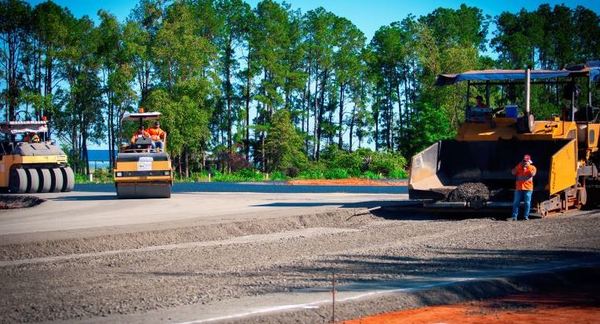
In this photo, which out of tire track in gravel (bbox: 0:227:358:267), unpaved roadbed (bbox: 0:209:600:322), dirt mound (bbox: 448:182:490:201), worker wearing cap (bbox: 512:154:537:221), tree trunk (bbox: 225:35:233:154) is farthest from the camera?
tree trunk (bbox: 225:35:233:154)

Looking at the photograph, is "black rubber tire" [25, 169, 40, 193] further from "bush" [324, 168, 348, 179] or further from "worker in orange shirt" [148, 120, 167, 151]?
"bush" [324, 168, 348, 179]

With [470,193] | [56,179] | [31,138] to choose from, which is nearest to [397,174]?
[56,179]

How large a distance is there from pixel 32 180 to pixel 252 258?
2236cm

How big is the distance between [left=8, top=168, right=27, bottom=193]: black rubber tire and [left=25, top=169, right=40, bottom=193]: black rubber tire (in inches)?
6.8

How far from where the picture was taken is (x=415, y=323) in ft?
27.8

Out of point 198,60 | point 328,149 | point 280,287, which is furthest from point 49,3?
point 280,287

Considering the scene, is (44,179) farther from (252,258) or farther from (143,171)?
(252,258)

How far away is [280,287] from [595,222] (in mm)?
10447

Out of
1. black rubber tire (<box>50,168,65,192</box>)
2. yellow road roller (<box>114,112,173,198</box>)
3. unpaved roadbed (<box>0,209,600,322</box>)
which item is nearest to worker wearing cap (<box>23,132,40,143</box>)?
black rubber tire (<box>50,168,65,192</box>)

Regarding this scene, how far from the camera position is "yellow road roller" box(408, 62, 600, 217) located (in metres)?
19.2

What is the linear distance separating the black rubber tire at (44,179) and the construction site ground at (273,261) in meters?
11.9

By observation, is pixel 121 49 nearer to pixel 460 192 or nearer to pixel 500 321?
pixel 460 192

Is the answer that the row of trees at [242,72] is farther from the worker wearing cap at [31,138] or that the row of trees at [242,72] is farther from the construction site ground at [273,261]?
the construction site ground at [273,261]

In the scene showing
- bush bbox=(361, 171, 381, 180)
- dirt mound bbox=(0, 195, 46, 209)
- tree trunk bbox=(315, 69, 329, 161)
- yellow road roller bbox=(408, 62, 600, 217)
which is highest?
tree trunk bbox=(315, 69, 329, 161)
